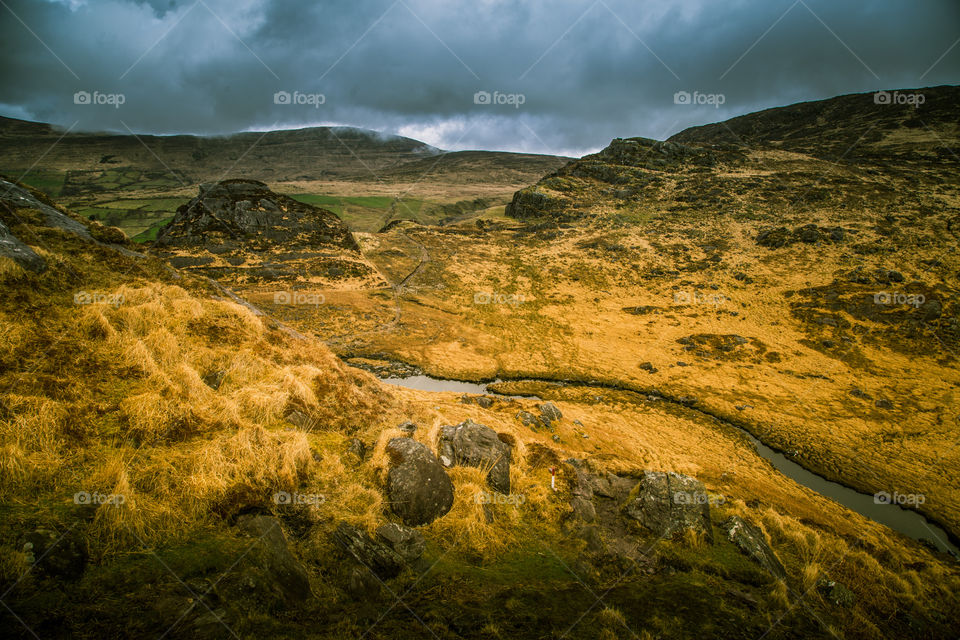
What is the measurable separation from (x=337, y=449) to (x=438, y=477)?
2.32 meters

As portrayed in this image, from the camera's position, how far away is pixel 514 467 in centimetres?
950

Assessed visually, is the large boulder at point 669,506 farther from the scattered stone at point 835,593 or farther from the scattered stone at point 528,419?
the scattered stone at point 528,419

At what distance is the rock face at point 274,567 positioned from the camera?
4.70 meters

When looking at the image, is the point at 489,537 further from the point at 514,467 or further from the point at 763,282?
the point at 763,282

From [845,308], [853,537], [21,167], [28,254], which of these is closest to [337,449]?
[28,254]

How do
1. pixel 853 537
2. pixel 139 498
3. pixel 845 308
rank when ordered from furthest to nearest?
pixel 845 308 → pixel 853 537 → pixel 139 498

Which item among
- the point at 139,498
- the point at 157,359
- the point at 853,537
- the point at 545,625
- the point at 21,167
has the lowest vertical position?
the point at 853,537

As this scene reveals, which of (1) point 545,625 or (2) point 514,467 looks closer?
(1) point 545,625
